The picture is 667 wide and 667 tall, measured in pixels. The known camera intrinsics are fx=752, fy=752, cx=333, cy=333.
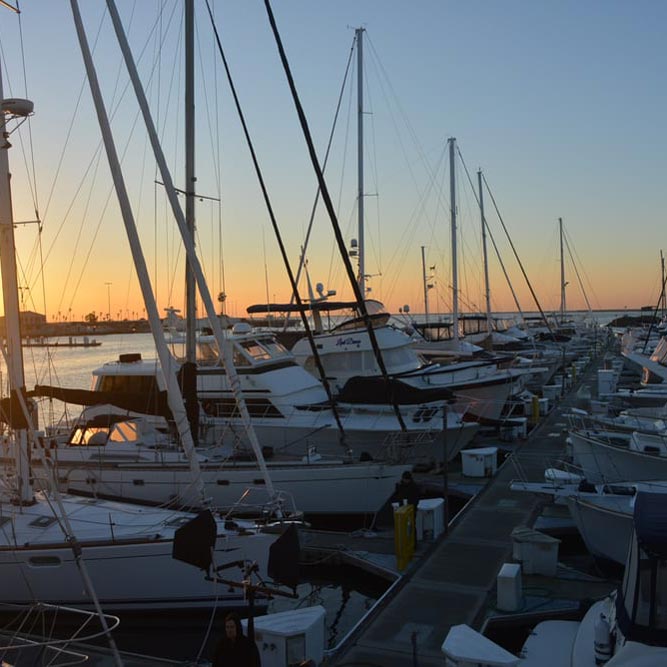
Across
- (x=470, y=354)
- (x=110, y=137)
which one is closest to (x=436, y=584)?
(x=110, y=137)

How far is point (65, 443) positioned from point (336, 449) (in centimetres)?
625

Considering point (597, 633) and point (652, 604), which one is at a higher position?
point (652, 604)

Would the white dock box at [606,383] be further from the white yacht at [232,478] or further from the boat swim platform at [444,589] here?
the white yacht at [232,478]

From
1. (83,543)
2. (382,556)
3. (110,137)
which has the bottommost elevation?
(382,556)

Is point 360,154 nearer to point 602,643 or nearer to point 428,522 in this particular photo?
point 428,522

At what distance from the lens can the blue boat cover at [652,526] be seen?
259 inches

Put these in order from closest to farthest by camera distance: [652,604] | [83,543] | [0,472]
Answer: [652,604] < [83,543] < [0,472]

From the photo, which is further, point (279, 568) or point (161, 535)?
point (161, 535)

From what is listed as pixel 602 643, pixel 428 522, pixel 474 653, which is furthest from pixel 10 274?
pixel 602 643

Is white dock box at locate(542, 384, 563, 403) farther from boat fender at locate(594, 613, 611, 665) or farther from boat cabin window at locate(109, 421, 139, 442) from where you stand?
boat fender at locate(594, 613, 611, 665)

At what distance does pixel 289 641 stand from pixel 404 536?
166 inches

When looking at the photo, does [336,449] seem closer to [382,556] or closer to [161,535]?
[382,556]

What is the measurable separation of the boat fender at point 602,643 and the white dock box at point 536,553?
3817mm

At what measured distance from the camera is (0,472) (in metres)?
12.6
